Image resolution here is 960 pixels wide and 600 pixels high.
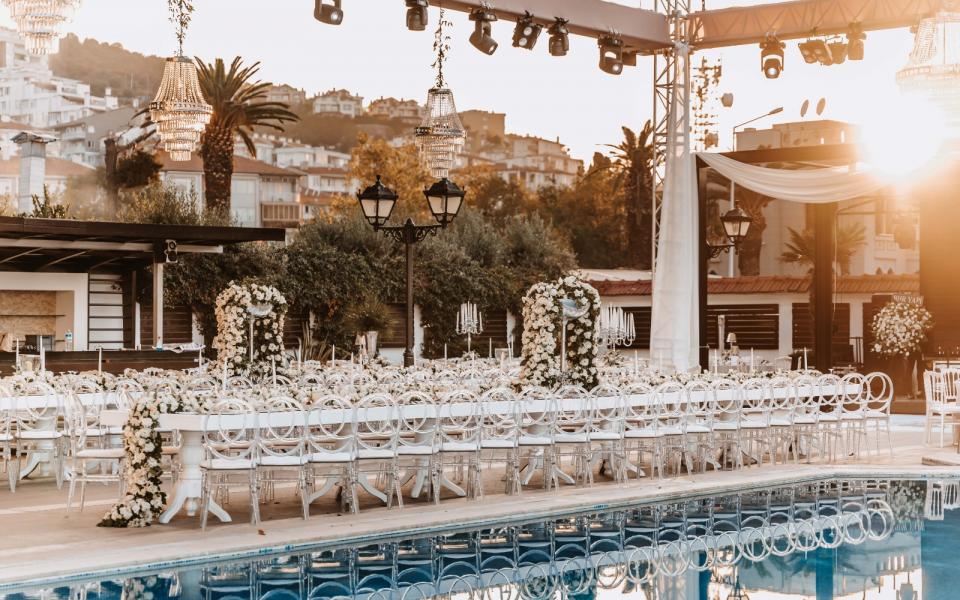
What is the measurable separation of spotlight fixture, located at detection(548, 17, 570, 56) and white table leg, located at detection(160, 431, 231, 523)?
7.68 m

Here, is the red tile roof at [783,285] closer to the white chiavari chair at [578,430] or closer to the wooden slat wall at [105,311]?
the wooden slat wall at [105,311]

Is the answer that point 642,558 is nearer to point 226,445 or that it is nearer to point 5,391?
point 226,445

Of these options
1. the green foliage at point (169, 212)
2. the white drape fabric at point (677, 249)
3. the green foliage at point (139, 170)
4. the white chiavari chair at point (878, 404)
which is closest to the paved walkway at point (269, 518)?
the white chiavari chair at point (878, 404)

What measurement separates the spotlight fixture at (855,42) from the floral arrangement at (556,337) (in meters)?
5.72

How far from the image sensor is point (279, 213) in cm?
6012

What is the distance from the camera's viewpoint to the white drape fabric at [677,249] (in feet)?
49.7

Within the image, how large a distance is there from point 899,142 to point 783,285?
7968 millimetres

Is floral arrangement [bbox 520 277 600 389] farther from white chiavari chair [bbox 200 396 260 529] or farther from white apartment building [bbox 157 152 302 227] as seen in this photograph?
white apartment building [bbox 157 152 302 227]

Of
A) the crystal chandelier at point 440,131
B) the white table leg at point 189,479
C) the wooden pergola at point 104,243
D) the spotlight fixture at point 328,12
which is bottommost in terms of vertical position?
the white table leg at point 189,479

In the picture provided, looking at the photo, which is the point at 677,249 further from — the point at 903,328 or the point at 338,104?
the point at 338,104

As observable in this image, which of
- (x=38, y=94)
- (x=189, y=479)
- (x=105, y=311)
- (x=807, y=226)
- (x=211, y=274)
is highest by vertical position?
(x=38, y=94)

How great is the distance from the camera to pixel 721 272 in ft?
148

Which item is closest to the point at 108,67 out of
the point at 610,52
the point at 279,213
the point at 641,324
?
the point at 279,213

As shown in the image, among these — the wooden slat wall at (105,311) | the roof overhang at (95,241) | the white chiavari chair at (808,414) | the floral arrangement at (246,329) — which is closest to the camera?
the floral arrangement at (246,329)
